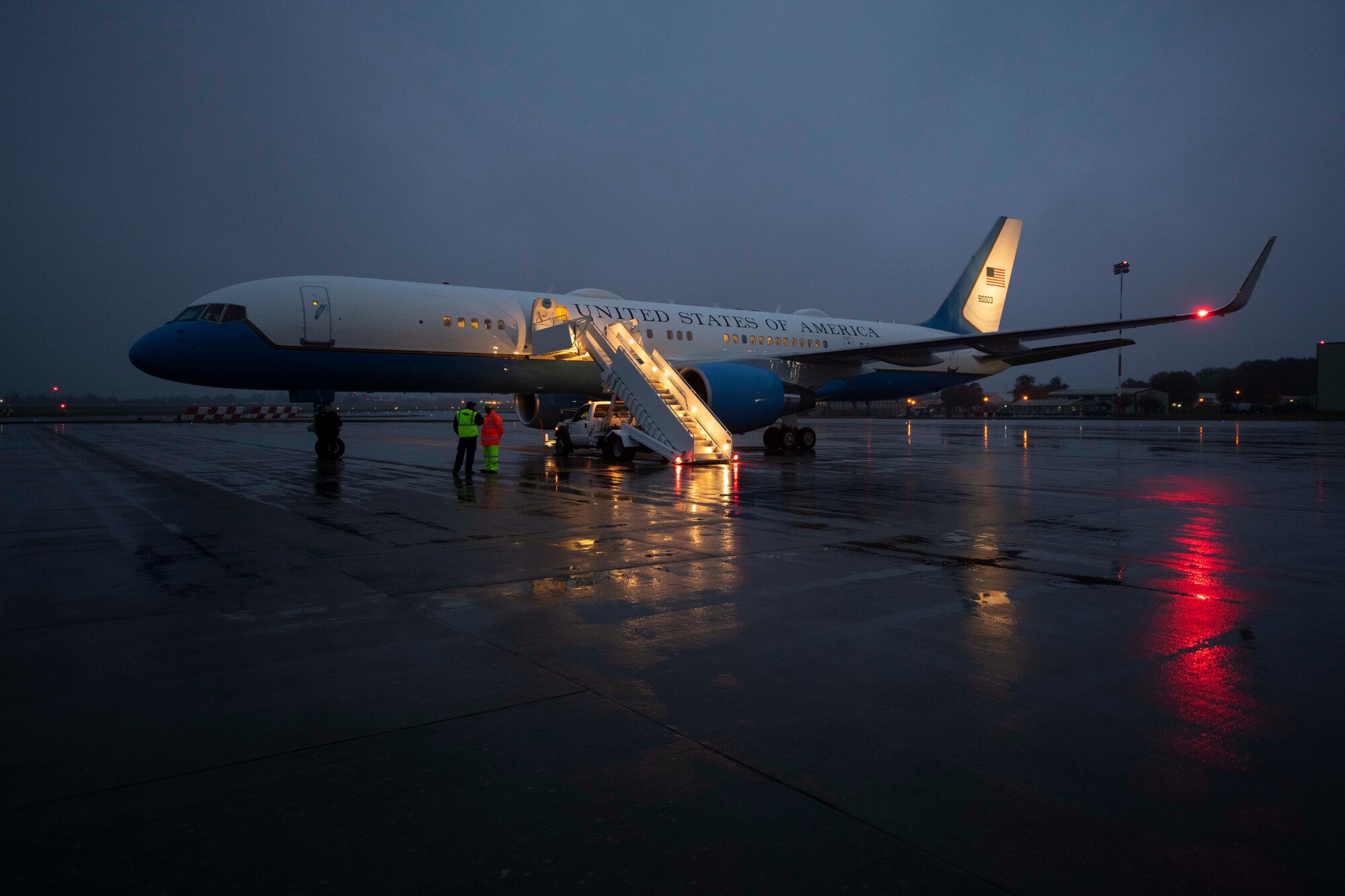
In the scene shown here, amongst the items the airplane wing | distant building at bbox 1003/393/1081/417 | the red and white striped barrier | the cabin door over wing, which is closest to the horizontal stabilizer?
the airplane wing

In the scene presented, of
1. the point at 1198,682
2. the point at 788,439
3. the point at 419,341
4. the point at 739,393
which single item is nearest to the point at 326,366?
the point at 419,341

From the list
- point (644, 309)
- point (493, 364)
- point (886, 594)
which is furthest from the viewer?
point (644, 309)

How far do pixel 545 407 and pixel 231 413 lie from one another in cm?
3533

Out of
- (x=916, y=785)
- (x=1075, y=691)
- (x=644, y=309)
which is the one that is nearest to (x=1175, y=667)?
(x=1075, y=691)

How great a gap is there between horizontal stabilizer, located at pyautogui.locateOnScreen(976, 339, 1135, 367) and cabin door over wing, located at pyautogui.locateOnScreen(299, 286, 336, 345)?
57.0 feet

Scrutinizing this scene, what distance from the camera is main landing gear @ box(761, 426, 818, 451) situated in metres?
22.1

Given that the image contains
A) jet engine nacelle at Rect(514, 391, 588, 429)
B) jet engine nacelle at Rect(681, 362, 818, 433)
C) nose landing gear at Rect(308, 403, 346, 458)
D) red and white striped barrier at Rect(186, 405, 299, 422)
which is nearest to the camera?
nose landing gear at Rect(308, 403, 346, 458)

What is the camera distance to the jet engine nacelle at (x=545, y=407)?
2305 cm

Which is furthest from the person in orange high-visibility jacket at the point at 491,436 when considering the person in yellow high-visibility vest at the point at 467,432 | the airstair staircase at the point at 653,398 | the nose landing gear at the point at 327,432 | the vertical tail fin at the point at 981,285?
the vertical tail fin at the point at 981,285

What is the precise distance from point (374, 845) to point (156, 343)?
57.3ft

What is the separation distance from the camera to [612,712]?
3412 millimetres

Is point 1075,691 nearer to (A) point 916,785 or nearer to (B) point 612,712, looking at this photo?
(A) point 916,785

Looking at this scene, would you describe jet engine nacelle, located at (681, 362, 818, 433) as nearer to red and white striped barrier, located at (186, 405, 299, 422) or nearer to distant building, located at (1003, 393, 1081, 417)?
red and white striped barrier, located at (186, 405, 299, 422)

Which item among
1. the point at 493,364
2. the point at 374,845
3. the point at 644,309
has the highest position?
the point at 644,309
